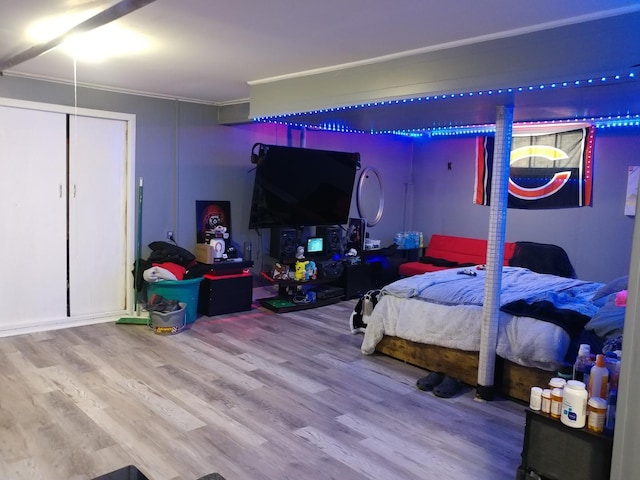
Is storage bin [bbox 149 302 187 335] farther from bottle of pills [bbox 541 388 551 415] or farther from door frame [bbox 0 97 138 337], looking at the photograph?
bottle of pills [bbox 541 388 551 415]

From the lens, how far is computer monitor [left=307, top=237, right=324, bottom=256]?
6.26 metres

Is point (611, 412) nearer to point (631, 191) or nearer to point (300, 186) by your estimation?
point (631, 191)

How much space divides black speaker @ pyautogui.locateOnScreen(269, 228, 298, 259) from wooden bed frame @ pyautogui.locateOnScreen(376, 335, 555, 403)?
1.96 m

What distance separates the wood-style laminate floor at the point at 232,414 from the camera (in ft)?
8.76

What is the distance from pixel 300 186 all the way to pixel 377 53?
274 cm

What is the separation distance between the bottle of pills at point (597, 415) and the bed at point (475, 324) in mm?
1318

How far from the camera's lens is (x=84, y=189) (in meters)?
4.94

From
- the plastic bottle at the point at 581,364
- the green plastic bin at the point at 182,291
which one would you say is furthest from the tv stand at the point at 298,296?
the plastic bottle at the point at 581,364

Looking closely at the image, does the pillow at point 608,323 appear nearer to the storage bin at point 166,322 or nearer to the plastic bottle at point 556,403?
the plastic bottle at point 556,403

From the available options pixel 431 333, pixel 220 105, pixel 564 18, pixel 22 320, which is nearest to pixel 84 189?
pixel 22 320

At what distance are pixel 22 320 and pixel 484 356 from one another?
13.3 ft

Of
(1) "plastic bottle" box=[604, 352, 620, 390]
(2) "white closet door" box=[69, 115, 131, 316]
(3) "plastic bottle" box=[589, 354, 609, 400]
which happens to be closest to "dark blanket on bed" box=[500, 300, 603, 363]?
(1) "plastic bottle" box=[604, 352, 620, 390]

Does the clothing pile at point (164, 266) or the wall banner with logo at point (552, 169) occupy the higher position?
the wall banner with logo at point (552, 169)

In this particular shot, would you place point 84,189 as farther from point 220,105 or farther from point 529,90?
point 529,90
